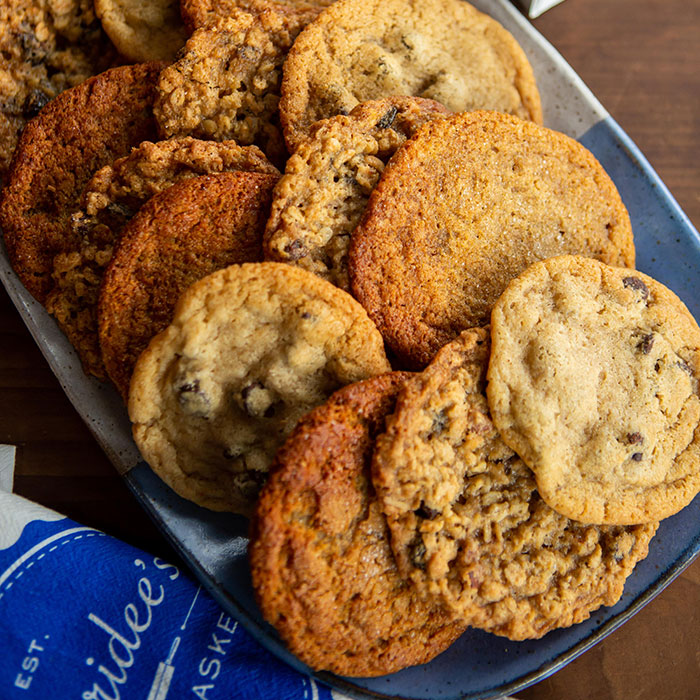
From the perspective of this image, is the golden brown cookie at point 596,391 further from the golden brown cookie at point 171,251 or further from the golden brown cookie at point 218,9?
the golden brown cookie at point 218,9

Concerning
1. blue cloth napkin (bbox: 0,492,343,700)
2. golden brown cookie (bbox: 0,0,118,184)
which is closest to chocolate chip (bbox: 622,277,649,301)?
blue cloth napkin (bbox: 0,492,343,700)

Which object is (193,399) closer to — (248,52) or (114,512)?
(114,512)

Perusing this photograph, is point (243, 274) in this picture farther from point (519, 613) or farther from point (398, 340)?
point (519, 613)

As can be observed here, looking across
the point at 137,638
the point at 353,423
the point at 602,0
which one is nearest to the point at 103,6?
the point at 353,423

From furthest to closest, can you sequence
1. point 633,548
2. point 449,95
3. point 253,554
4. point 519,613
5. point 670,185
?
point 670,185
point 449,95
point 633,548
point 519,613
point 253,554

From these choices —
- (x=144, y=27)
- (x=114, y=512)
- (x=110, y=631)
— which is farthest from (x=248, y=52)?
(x=110, y=631)

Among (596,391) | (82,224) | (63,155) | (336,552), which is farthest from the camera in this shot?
(63,155)

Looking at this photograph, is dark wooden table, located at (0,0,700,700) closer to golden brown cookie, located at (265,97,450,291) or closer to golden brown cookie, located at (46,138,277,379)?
golden brown cookie, located at (46,138,277,379)
